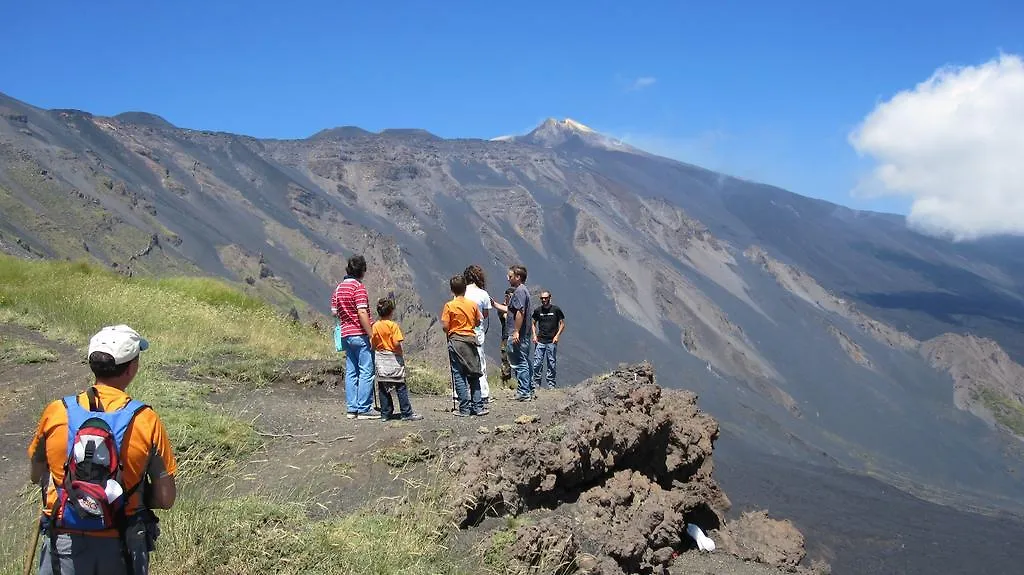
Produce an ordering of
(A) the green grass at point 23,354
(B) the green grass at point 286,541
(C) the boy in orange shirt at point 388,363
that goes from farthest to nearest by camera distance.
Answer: (A) the green grass at point 23,354
(C) the boy in orange shirt at point 388,363
(B) the green grass at point 286,541

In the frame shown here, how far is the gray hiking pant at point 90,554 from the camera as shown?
2922 millimetres

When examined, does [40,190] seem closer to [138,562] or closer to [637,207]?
[138,562]

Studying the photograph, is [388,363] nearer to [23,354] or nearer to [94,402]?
[94,402]

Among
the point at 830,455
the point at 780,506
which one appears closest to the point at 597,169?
the point at 830,455

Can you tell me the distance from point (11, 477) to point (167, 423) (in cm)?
108

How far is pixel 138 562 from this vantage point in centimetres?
302

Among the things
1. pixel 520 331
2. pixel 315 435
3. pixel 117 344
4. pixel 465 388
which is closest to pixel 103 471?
pixel 117 344

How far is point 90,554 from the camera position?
2936 millimetres

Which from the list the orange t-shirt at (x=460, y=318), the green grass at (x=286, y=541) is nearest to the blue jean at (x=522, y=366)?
the orange t-shirt at (x=460, y=318)

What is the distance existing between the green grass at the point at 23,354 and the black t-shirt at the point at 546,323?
5.83 meters

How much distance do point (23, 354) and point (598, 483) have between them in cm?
727

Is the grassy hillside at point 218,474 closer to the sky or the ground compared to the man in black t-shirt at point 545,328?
closer to the ground

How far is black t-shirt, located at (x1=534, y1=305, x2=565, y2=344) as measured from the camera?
10.5 meters

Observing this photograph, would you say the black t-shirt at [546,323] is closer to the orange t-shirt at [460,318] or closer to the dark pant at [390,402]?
the orange t-shirt at [460,318]
